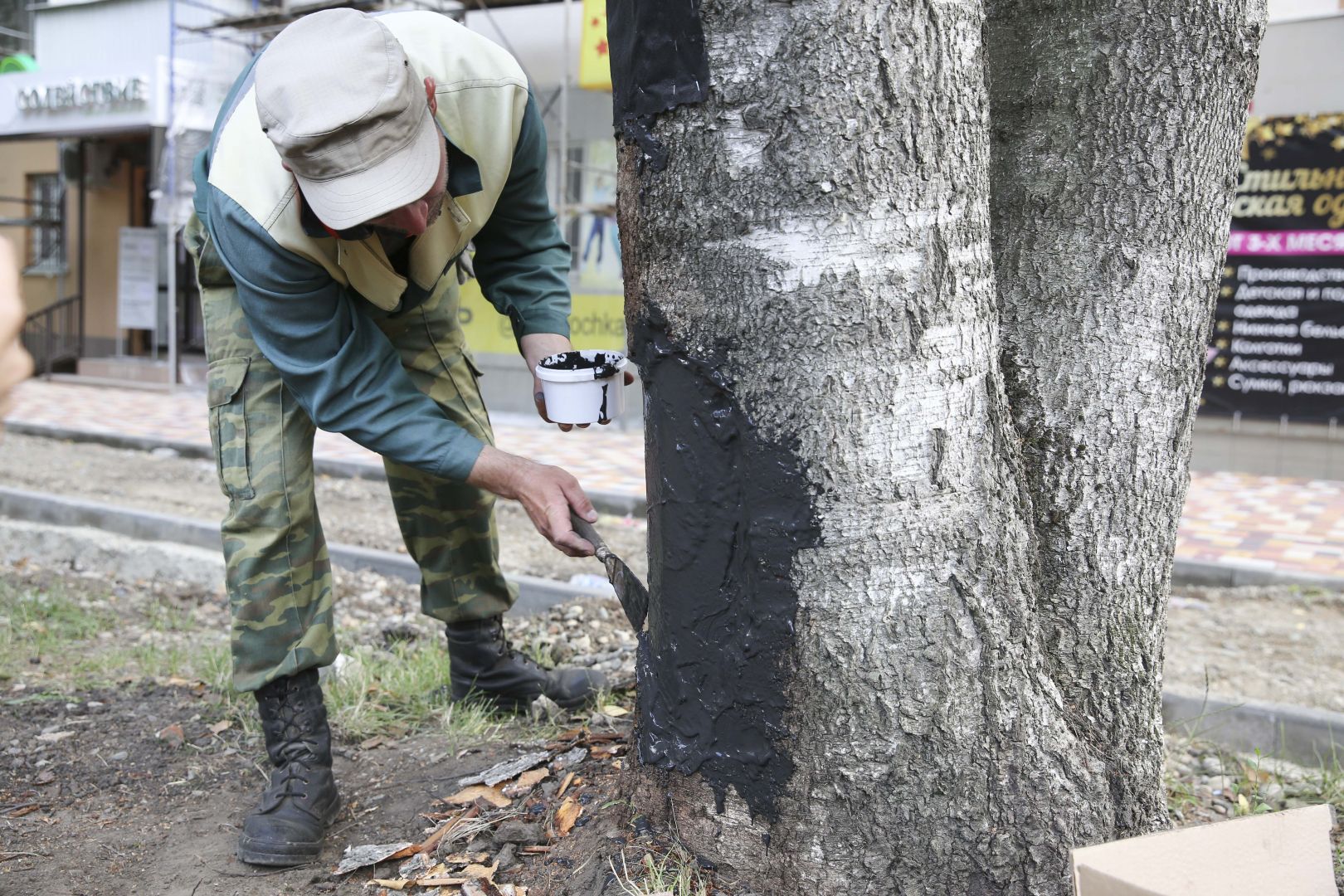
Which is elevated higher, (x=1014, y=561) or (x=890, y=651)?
(x=1014, y=561)

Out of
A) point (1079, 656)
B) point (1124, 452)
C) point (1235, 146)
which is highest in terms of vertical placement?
point (1235, 146)

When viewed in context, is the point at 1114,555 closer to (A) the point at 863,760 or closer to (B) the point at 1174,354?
(B) the point at 1174,354

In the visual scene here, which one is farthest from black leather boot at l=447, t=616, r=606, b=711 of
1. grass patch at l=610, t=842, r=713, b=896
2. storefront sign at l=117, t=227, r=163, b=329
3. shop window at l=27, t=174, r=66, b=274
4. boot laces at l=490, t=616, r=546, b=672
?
shop window at l=27, t=174, r=66, b=274

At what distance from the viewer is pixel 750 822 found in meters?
1.84

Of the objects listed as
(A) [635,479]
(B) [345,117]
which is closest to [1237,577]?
(A) [635,479]

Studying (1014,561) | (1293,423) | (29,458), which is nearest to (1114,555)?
(1014,561)

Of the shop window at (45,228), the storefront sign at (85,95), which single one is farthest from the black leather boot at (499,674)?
the shop window at (45,228)

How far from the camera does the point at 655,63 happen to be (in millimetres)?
1691

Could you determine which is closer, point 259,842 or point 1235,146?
point 1235,146

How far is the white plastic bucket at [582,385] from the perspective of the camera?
7.72 feet

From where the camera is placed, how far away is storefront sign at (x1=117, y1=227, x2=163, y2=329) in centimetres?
1448

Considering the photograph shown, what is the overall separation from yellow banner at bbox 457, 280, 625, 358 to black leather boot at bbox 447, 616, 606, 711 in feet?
24.2

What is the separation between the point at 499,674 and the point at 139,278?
1362cm

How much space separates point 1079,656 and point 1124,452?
0.39 metres
